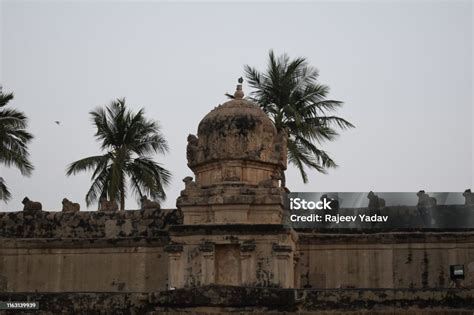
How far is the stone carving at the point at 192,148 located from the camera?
81.8 ft

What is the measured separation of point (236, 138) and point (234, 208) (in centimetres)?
198

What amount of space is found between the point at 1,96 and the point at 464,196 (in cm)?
1687

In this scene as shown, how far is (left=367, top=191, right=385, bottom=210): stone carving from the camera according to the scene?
27453mm

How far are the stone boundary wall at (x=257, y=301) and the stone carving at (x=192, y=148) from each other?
10.8m

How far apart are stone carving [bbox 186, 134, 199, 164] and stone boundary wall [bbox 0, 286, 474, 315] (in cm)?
1080

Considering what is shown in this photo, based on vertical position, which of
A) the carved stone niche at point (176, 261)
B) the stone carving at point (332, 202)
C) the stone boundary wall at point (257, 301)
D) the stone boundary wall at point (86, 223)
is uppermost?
the stone carving at point (332, 202)

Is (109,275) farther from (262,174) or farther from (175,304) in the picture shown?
(175,304)

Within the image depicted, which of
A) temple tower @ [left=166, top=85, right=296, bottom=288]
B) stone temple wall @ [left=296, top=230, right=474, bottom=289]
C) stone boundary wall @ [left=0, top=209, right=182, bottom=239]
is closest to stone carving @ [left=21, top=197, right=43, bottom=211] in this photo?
stone boundary wall @ [left=0, top=209, right=182, bottom=239]

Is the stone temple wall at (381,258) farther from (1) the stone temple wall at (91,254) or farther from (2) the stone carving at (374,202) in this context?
(1) the stone temple wall at (91,254)

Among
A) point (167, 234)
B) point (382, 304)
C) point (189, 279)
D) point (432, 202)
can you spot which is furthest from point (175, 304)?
point (432, 202)

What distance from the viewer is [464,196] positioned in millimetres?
27281

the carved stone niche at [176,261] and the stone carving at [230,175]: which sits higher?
the stone carving at [230,175]

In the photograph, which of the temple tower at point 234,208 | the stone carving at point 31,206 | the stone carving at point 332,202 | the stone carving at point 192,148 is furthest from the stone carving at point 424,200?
the stone carving at point 31,206

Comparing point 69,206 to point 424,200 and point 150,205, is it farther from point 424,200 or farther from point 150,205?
point 424,200
